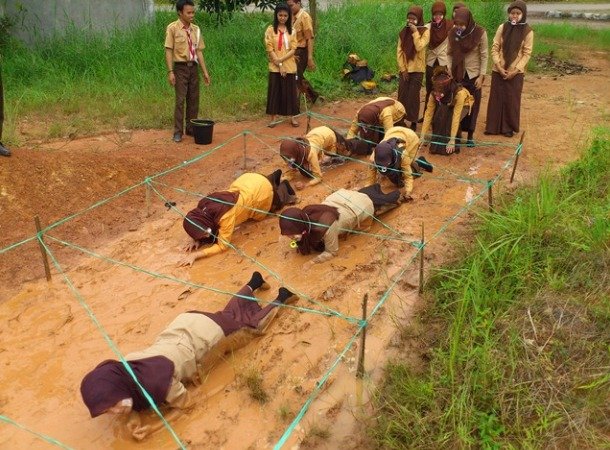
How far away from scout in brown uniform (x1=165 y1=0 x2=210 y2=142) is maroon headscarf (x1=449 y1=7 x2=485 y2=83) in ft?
9.60

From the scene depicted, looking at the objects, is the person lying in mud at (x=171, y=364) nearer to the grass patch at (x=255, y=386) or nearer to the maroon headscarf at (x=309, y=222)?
the grass patch at (x=255, y=386)

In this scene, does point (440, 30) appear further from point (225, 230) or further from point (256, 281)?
point (256, 281)

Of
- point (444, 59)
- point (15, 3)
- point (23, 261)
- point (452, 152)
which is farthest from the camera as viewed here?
point (15, 3)

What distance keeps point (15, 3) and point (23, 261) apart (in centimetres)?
677

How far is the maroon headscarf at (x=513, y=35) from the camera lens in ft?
20.5

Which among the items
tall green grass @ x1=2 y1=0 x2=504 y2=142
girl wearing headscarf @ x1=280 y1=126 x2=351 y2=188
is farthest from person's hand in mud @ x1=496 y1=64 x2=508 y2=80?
tall green grass @ x1=2 y1=0 x2=504 y2=142

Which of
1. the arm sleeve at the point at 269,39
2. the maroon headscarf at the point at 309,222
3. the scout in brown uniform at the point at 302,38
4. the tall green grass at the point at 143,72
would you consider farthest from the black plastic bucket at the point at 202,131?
the maroon headscarf at the point at 309,222

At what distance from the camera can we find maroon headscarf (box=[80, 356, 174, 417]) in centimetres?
284

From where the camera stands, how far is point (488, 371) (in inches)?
114

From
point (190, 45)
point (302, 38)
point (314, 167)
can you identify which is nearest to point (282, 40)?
point (302, 38)

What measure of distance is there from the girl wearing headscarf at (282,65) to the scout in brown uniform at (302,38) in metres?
0.31

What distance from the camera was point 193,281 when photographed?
14.5 feet

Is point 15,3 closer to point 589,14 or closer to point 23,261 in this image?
point 23,261

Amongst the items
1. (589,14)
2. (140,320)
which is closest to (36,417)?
(140,320)
